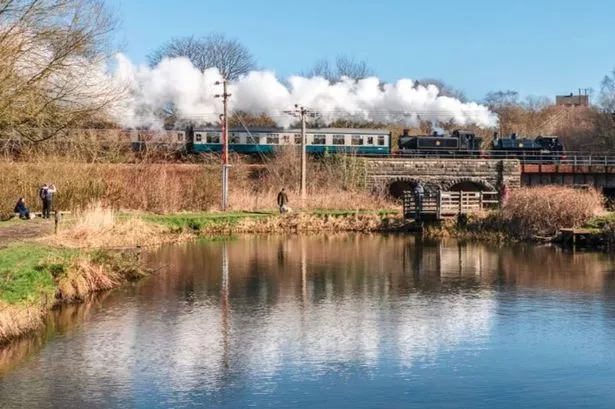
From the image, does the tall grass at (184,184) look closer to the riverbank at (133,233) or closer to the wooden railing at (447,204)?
the riverbank at (133,233)

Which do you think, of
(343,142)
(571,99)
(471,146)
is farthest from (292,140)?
(571,99)

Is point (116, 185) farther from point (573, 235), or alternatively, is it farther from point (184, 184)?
point (573, 235)

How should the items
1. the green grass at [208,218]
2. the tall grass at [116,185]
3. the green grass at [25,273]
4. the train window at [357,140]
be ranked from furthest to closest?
1. the train window at [357,140]
2. the green grass at [208,218]
3. the tall grass at [116,185]
4. the green grass at [25,273]

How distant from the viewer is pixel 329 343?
1425 centimetres

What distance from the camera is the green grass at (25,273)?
14820 millimetres

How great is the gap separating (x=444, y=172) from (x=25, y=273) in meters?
44.0

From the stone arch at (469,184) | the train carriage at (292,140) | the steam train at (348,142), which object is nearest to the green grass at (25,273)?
the steam train at (348,142)

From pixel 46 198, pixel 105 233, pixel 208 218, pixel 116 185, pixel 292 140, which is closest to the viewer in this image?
pixel 105 233

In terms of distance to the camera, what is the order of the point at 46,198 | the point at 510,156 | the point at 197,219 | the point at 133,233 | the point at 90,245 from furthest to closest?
the point at 510,156 < the point at 197,219 < the point at 46,198 < the point at 133,233 < the point at 90,245

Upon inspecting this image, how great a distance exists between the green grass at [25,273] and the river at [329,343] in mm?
752

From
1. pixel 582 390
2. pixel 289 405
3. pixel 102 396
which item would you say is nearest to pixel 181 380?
pixel 102 396

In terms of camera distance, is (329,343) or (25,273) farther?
(25,273)

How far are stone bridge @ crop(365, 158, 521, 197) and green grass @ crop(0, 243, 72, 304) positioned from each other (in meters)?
37.5

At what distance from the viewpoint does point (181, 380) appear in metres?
11.9
